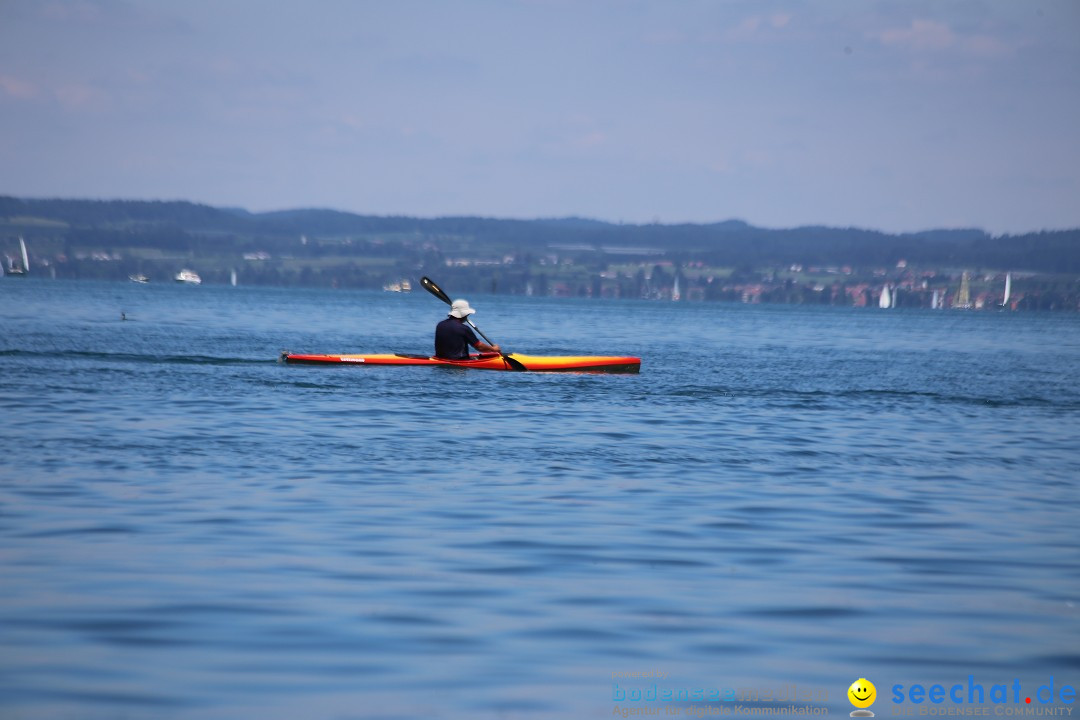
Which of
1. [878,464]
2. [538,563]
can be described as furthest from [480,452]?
[538,563]

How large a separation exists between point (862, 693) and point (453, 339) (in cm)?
1831

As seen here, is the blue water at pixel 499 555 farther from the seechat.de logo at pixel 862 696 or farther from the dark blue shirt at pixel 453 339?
the dark blue shirt at pixel 453 339

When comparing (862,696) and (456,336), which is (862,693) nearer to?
(862,696)

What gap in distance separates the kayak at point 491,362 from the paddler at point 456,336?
0.19 metres

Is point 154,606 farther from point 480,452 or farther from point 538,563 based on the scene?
point 480,452

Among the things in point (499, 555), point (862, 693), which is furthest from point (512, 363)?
point (862, 693)

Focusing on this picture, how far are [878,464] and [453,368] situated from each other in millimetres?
11853

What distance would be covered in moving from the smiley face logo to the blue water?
0.24ft

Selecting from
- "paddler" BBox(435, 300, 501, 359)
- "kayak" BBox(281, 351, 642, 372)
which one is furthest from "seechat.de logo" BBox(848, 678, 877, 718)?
"kayak" BBox(281, 351, 642, 372)

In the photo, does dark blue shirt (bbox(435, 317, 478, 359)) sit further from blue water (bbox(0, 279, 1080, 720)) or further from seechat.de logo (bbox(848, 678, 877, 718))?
seechat.de logo (bbox(848, 678, 877, 718))

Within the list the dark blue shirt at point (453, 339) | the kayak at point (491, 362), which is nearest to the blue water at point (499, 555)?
the dark blue shirt at point (453, 339)

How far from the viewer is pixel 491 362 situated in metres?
24.7

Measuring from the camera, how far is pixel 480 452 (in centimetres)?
1380

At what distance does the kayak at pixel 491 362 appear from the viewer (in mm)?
24516
